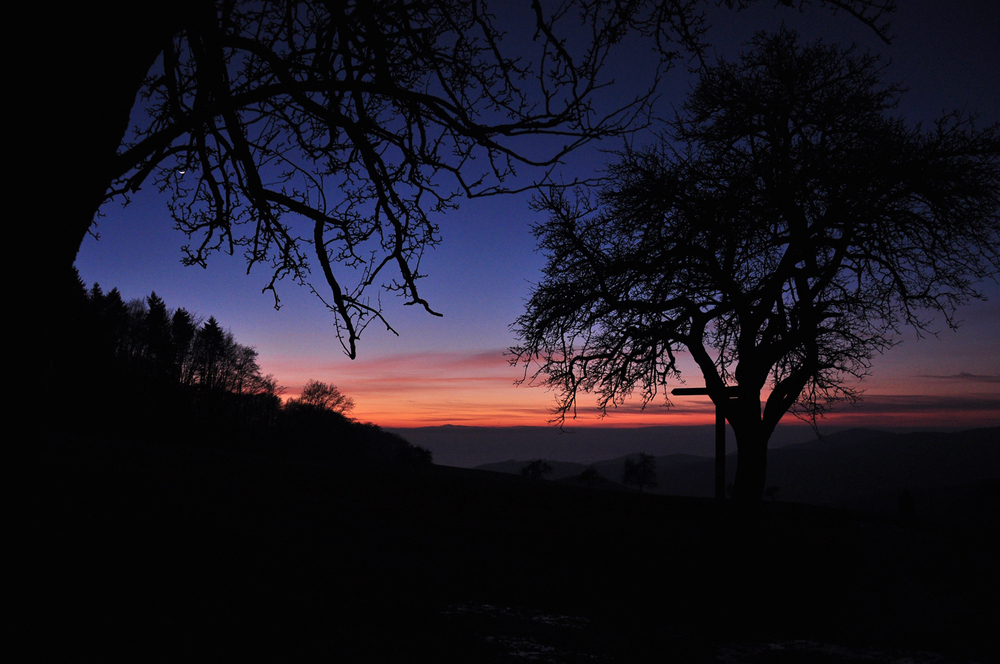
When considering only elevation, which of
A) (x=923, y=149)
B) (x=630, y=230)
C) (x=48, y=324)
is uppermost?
(x=923, y=149)

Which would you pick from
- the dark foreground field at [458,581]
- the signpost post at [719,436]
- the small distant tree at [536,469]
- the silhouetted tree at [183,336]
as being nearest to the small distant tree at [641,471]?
the small distant tree at [536,469]

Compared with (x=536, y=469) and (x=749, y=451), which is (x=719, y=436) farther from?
(x=536, y=469)

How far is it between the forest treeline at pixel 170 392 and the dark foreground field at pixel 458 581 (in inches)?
819

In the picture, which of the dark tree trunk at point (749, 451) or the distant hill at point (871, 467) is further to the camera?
the distant hill at point (871, 467)

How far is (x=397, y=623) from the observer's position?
5594 millimetres

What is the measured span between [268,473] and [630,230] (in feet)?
46.9

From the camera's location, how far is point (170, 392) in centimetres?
4434

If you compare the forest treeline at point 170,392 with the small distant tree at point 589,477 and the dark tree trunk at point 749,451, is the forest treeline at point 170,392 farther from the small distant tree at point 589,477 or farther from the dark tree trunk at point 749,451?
the dark tree trunk at point 749,451

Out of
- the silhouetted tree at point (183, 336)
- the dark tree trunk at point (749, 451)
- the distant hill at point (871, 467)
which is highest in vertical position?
the silhouetted tree at point (183, 336)

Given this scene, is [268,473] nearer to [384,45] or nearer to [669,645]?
[669,645]

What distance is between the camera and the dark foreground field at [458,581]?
4.72 metres

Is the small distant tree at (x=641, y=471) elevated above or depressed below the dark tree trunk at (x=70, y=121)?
below

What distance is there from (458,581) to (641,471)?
1378 inches

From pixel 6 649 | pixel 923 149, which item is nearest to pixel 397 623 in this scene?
pixel 6 649
